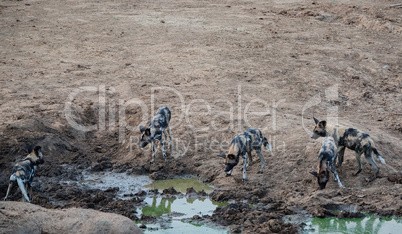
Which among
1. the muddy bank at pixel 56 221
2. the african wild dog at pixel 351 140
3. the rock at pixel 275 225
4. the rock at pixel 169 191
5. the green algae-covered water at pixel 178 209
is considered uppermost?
the african wild dog at pixel 351 140

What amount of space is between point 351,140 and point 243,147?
2.36 m

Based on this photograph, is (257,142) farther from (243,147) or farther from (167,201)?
(167,201)

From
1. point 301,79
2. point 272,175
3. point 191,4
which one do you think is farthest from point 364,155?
point 191,4

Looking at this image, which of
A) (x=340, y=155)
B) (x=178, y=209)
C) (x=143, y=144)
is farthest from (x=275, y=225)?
(x=143, y=144)

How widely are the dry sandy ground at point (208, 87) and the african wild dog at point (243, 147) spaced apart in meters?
0.45

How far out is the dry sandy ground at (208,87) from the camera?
11.9 metres

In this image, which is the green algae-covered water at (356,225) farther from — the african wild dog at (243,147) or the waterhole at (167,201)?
the african wild dog at (243,147)

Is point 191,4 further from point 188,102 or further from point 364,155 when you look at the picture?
point 364,155

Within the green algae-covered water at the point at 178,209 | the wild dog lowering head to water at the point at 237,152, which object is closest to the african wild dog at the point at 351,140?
the wild dog lowering head to water at the point at 237,152

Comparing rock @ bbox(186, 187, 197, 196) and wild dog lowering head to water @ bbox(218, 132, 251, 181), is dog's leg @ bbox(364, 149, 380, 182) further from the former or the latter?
rock @ bbox(186, 187, 197, 196)

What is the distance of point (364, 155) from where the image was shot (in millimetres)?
11430

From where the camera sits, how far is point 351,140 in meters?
11.2

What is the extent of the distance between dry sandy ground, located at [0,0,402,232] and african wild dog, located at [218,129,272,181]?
0.45 meters

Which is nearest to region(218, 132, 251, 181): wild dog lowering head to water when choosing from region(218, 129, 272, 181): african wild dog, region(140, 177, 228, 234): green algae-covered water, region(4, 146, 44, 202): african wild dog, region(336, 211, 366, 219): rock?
region(218, 129, 272, 181): african wild dog
